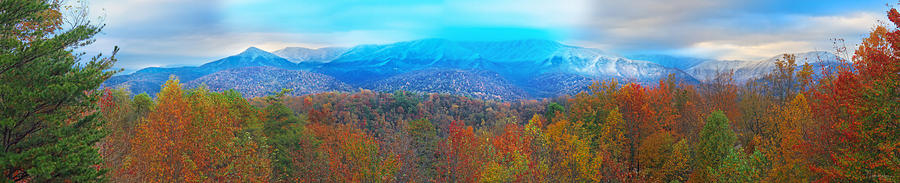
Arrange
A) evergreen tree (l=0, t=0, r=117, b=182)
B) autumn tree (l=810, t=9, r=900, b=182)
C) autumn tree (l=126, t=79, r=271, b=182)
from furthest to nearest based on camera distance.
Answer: autumn tree (l=126, t=79, r=271, b=182)
autumn tree (l=810, t=9, r=900, b=182)
evergreen tree (l=0, t=0, r=117, b=182)

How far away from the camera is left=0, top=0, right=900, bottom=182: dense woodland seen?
12.2 metres

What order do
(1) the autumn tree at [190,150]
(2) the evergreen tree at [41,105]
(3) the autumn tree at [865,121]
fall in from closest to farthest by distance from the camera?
(2) the evergreen tree at [41,105], (3) the autumn tree at [865,121], (1) the autumn tree at [190,150]

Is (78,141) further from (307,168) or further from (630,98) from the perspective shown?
(630,98)

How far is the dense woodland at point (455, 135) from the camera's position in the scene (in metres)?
12.2

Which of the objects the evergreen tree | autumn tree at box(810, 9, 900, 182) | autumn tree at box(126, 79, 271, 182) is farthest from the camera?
autumn tree at box(126, 79, 271, 182)

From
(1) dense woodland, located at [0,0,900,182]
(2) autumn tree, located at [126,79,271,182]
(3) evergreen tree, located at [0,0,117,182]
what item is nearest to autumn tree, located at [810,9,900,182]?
(1) dense woodland, located at [0,0,900,182]

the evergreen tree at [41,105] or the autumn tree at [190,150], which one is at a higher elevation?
the evergreen tree at [41,105]

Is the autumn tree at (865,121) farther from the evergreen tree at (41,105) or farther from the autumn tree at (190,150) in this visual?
the autumn tree at (190,150)

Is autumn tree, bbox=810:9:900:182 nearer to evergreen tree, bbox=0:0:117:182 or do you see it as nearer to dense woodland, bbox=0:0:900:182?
dense woodland, bbox=0:0:900:182

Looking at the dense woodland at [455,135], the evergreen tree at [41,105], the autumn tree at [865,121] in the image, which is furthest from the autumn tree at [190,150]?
the autumn tree at [865,121]

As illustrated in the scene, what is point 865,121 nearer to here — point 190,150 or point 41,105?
point 41,105

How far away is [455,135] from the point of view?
37.5 m

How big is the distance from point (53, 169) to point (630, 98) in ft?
108

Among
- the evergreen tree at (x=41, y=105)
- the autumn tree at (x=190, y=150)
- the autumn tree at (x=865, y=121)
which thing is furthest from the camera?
the autumn tree at (x=190, y=150)
